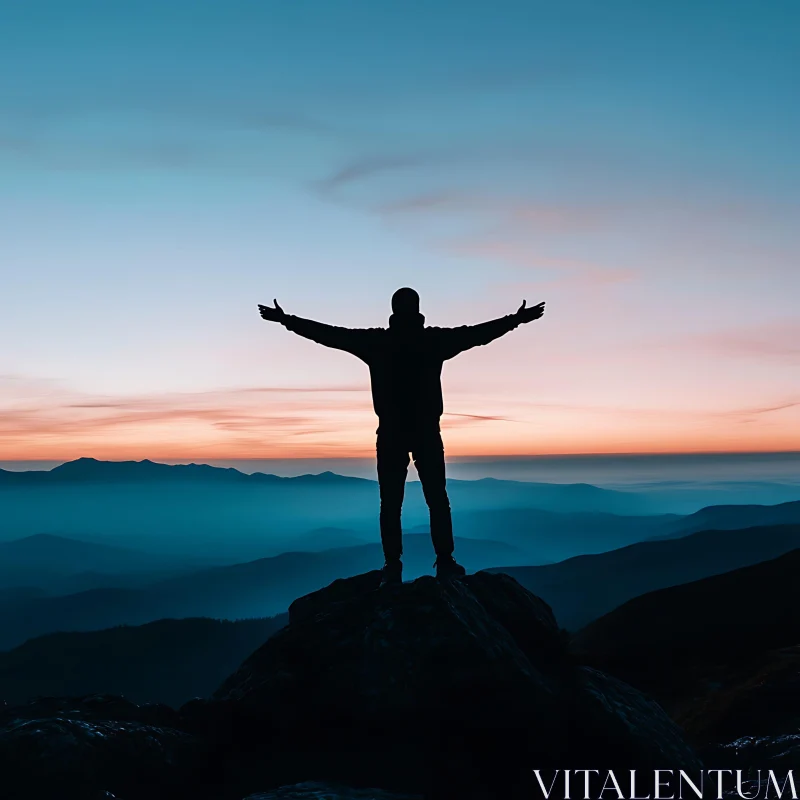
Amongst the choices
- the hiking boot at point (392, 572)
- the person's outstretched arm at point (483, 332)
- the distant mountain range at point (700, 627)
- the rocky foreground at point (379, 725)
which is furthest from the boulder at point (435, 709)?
the distant mountain range at point (700, 627)

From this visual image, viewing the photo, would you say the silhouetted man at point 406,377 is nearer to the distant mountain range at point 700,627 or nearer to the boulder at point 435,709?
the boulder at point 435,709

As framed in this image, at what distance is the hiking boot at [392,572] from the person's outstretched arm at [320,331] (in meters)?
3.63

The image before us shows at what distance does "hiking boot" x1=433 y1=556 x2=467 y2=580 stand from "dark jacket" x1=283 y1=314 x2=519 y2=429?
2394 mm

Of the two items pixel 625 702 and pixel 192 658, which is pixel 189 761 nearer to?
pixel 625 702

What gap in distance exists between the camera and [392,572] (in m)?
11.9

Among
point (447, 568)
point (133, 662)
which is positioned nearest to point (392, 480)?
point (447, 568)

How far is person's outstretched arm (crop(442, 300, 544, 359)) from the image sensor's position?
12016mm

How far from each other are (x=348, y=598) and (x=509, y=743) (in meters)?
4.06

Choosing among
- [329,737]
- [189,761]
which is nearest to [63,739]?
[189,761]

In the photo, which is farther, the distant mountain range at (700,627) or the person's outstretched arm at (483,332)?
the distant mountain range at (700,627)

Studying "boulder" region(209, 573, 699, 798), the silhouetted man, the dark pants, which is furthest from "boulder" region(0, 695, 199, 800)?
the dark pants

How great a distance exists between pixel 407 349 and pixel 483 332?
1342mm

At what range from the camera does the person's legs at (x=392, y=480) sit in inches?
476

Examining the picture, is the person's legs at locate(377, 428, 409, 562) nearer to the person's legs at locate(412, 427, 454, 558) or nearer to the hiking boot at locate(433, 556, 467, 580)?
the person's legs at locate(412, 427, 454, 558)
